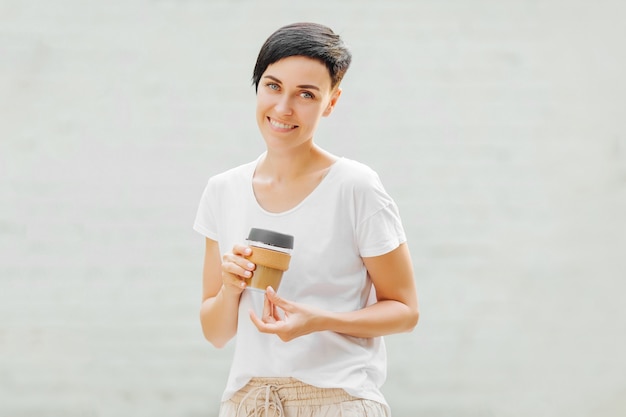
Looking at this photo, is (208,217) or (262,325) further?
(208,217)

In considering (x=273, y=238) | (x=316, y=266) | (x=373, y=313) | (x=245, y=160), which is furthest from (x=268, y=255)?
(x=245, y=160)

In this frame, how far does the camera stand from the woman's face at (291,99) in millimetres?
1571

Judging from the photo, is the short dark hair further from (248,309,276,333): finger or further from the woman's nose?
(248,309,276,333): finger

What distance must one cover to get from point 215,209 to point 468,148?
184 centimetres

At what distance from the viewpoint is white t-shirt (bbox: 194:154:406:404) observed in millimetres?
1562

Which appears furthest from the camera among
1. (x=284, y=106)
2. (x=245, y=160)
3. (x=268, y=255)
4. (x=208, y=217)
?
(x=245, y=160)

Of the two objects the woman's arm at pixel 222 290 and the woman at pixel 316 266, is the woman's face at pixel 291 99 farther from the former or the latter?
the woman's arm at pixel 222 290

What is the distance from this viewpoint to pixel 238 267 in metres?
1.48

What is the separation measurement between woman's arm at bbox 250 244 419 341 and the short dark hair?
1.29 ft

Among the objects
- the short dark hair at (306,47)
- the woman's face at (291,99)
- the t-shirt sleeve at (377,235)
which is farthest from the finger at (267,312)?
the short dark hair at (306,47)

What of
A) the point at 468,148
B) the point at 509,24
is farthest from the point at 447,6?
the point at 468,148

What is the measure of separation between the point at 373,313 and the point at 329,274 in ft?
0.38

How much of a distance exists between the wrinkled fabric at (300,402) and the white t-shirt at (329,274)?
0.02 meters

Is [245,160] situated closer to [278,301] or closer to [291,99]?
[291,99]
